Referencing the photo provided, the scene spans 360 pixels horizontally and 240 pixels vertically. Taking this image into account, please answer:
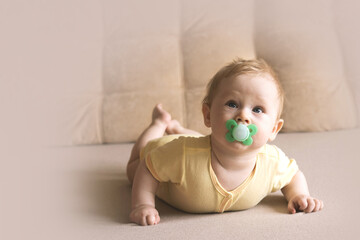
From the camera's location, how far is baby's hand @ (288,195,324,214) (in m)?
0.91

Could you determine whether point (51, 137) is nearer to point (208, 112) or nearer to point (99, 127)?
point (99, 127)

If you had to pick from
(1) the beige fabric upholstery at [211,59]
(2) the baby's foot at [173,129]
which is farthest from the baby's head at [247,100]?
(1) the beige fabric upholstery at [211,59]

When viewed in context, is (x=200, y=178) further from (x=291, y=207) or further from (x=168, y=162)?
(x=291, y=207)

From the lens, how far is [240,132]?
806 millimetres

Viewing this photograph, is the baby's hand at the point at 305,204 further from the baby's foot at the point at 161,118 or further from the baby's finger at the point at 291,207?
the baby's foot at the point at 161,118

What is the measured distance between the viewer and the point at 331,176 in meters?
1.13

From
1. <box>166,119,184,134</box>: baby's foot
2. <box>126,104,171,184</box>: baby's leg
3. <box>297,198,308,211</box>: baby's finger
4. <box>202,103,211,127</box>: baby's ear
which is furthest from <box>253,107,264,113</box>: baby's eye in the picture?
<box>166,119,184,134</box>: baby's foot

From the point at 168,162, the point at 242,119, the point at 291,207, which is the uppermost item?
the point at 242,119

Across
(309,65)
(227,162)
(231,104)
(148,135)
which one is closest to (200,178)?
(227,162)

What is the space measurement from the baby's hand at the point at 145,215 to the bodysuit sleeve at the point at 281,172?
0.92 feet

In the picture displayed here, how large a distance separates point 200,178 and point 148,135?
42 centimetres

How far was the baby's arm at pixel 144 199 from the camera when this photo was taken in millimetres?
868

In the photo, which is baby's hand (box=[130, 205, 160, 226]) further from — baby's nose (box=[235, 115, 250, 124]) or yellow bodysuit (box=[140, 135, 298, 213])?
baby's nose (box=[235, 115, 250, 124])

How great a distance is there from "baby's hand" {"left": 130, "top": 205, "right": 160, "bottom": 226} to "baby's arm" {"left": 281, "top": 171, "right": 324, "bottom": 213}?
297 millimetres
